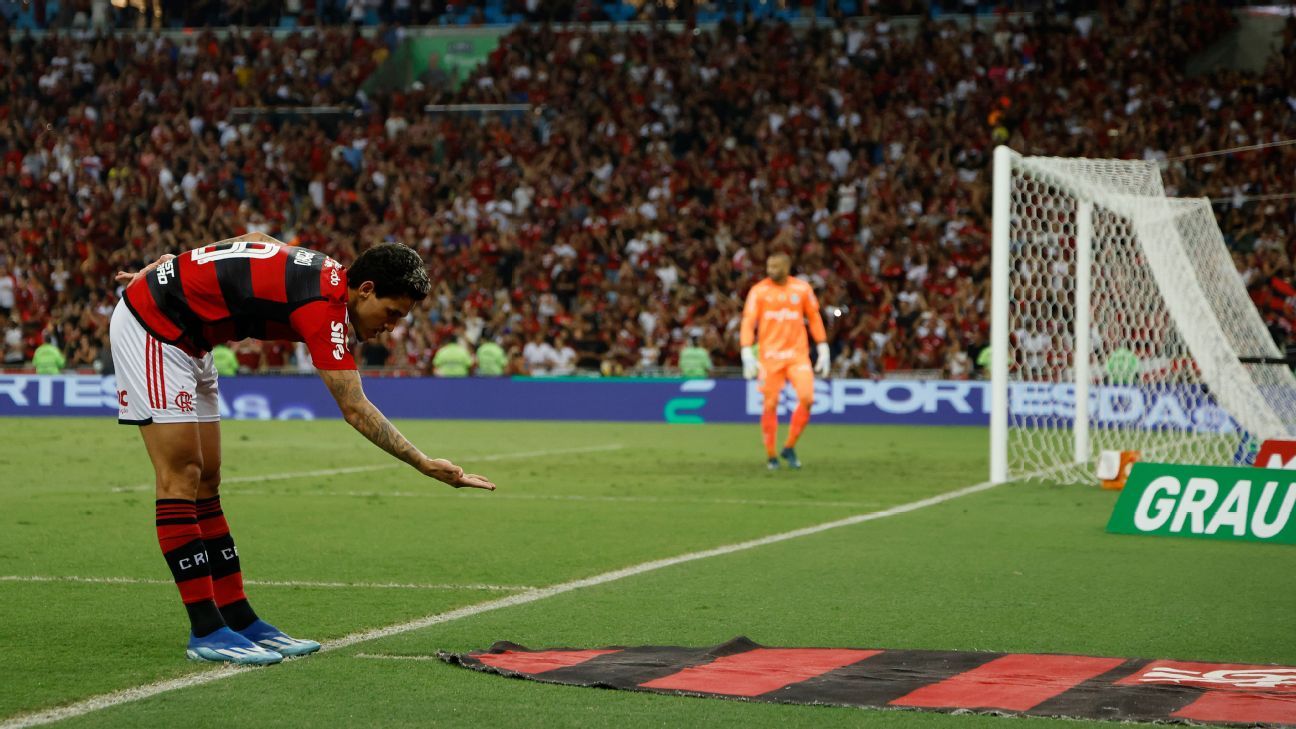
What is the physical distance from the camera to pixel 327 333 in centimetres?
548

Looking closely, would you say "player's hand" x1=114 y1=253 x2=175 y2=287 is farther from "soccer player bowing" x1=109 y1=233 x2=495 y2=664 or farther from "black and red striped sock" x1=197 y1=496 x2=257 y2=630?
"black and red striped sock" x1=197 y1=496 x2=257 y2=630

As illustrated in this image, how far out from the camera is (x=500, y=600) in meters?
7.43

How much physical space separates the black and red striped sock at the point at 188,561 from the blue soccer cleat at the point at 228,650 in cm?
4

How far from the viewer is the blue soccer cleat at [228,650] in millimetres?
5668

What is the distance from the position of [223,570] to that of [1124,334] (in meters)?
12.5

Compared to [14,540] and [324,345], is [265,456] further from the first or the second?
[324,345]

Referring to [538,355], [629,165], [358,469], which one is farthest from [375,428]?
[629,165]

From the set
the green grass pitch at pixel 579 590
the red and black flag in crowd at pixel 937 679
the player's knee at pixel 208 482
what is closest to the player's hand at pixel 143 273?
the player's knee at pixel 208 482

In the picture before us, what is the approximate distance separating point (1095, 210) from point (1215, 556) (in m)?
7.85

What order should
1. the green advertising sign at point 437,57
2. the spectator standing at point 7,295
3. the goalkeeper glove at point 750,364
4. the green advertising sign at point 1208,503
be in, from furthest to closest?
the green advertising sign at point 437,57, the spectator standing at point 7,295, the goalkeeper glove at point 750,364, the green advertising sign at point 1208,503

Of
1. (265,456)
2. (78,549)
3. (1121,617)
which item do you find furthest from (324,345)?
(265,456)

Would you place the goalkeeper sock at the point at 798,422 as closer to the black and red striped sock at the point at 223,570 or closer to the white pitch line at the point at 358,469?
the white pitch line at the point at 358,469

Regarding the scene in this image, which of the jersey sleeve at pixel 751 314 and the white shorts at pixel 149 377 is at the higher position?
the jersey sleeve at pixel 751 314

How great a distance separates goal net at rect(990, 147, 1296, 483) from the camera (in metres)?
15.0
